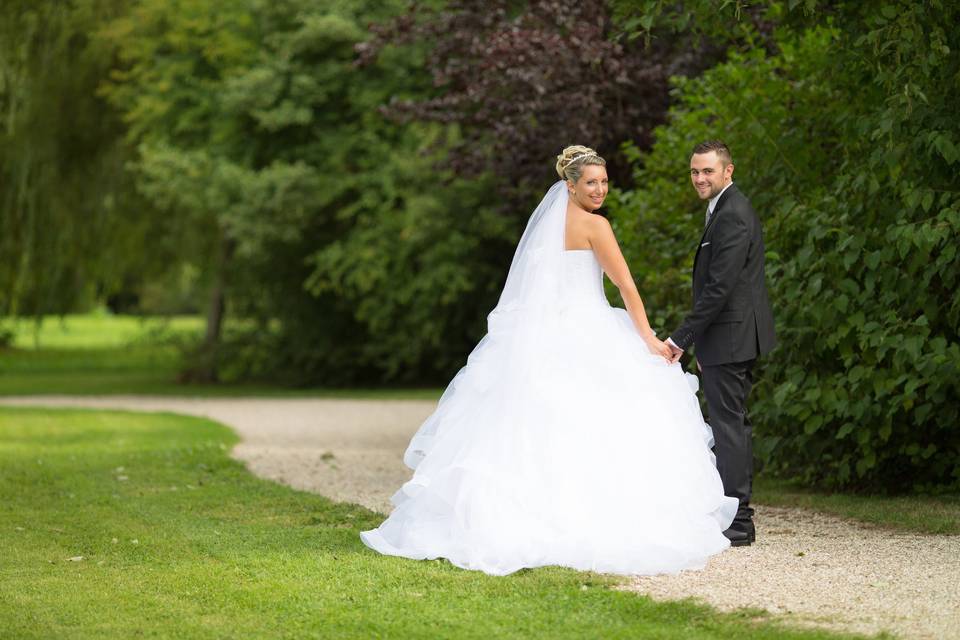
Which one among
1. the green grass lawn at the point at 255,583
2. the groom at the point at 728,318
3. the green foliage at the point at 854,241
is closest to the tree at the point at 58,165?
the green grass lawn at the point at 255,583

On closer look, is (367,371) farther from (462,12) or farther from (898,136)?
(898,136)

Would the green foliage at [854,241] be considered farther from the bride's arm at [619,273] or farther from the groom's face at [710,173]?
the bride's arm at [619,273]

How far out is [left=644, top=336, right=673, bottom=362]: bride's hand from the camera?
710 centimetres

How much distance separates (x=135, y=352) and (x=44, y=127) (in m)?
14.7

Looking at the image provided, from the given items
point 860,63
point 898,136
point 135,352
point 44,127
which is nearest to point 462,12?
point 860,63

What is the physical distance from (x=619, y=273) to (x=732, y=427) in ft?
3.37

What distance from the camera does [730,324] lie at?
23.1 ft

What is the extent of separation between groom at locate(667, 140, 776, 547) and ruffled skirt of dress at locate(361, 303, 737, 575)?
17cm

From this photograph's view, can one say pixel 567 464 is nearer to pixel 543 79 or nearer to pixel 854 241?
pixel 854 241

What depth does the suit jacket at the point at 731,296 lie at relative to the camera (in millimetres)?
6973

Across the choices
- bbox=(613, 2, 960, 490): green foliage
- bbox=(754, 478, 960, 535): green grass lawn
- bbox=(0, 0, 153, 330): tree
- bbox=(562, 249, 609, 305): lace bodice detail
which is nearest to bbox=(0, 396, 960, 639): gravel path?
bbox=(754, 478, 960, 535): green grass lawn

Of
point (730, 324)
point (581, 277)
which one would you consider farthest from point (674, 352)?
point (581, 277)

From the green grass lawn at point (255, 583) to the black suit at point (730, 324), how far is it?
1323 millimetres

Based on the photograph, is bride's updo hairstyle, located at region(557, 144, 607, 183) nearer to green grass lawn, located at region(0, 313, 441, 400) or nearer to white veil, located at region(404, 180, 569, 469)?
white veil, located at region(404, 180, 569, 469)
